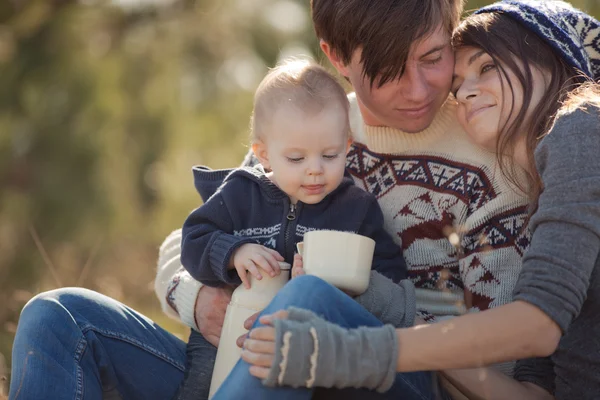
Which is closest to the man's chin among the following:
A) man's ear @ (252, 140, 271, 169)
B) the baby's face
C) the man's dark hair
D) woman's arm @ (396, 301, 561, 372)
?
the man's dark hair

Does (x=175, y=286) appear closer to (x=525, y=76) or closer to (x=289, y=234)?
(x=289, y=234)

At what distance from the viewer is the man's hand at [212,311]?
2070 mm

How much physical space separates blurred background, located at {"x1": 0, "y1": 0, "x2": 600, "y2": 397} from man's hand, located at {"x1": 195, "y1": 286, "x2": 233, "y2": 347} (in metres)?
0.84

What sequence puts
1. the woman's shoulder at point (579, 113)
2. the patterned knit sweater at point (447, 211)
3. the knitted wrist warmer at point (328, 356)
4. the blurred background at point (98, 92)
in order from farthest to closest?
the blurred background at point (98, 92) < the patterned knit sweater at point (447, 211) < the woman's shoulder at point (579, 113) < the knitted wrist warmer at point (328, 356)

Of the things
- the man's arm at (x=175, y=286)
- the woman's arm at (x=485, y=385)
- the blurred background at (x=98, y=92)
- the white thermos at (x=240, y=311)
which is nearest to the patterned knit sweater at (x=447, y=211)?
the woman's arm at (x=485, y=385)

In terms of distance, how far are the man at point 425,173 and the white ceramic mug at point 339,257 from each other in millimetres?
408

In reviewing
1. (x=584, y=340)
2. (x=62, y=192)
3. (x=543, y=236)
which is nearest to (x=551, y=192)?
(x=543, y=236)

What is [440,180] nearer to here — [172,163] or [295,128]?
[295,128]

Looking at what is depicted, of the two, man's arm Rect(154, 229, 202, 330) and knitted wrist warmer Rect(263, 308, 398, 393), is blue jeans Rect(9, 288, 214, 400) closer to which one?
man's arm Rect(154, 229, 202, 330)

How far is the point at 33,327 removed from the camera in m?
1.90

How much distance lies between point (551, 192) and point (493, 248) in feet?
1.36

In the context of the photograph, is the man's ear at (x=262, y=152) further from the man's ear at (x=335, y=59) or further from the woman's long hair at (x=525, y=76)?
the woman's long hair at (x=525, y=76)

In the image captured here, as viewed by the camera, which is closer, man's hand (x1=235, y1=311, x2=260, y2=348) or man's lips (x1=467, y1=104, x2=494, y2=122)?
man's hand (x1=235, y1=311, x2=260, y2=348)

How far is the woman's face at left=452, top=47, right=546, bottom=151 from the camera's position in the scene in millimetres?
1874
